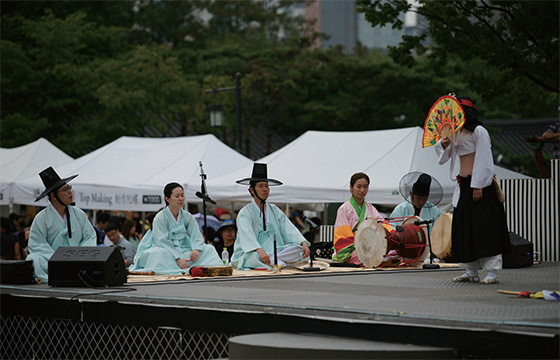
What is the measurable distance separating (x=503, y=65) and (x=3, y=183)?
33.2 ft

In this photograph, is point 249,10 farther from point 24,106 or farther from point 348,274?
point 348,274

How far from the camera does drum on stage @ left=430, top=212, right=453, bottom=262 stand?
8.31m

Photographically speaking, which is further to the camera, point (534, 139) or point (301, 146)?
point (301, 146)

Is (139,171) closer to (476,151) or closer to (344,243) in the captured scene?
(344,243)

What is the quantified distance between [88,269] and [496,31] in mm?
8015

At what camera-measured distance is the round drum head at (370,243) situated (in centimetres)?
855

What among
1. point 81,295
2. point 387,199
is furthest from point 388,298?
point 387,199

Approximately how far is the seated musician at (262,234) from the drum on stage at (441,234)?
156cm

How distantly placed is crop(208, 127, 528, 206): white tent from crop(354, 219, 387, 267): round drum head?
339 cm

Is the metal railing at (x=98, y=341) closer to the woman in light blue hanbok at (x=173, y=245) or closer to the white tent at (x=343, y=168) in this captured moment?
the woman in light blue hanbok at (x=173, y=245)

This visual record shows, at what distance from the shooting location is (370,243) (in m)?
8.70

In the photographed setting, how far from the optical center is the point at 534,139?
870 cm

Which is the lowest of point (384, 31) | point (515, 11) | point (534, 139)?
point (534, 139)

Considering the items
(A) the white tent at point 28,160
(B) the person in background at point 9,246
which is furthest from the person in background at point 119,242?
(A) the white tent at point 28,160
